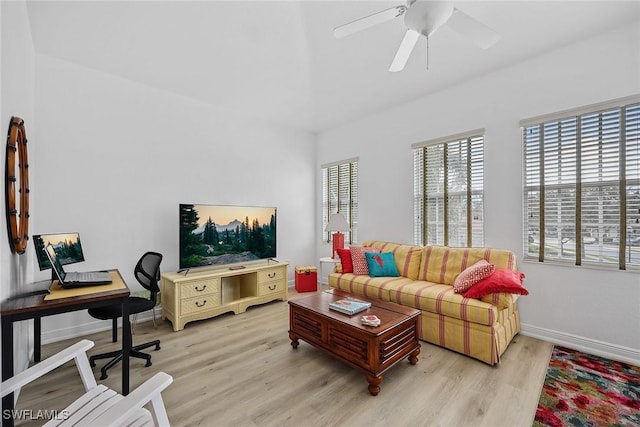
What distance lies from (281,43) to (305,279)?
321 cm

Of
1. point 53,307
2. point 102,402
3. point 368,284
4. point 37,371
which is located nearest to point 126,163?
point 53,307

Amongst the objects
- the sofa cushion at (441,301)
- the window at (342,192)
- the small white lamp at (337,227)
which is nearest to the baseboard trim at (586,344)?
the sofa cushion at (441,301)

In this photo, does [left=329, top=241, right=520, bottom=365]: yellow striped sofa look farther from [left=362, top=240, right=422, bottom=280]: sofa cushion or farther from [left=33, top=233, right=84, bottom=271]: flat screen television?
[left=33, top=233, right=84, bottom=271]: flat screen television

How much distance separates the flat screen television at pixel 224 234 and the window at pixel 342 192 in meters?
1.26

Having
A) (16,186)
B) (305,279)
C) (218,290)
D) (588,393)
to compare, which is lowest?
(588,393)

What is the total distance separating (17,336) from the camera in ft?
6.46

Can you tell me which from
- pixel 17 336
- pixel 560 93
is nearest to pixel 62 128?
pixel 17 336

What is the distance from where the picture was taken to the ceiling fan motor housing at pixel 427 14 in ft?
5.33

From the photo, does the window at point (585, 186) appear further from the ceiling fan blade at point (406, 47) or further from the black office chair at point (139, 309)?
the black office chair at point (139, 309)

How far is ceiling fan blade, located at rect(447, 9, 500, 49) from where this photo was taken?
175 cm

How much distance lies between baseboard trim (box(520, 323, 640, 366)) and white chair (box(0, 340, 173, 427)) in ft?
10.8

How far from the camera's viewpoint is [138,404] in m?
0.98

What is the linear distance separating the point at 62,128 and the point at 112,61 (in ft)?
2.75

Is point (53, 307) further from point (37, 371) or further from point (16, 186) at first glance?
point (16, 186)
